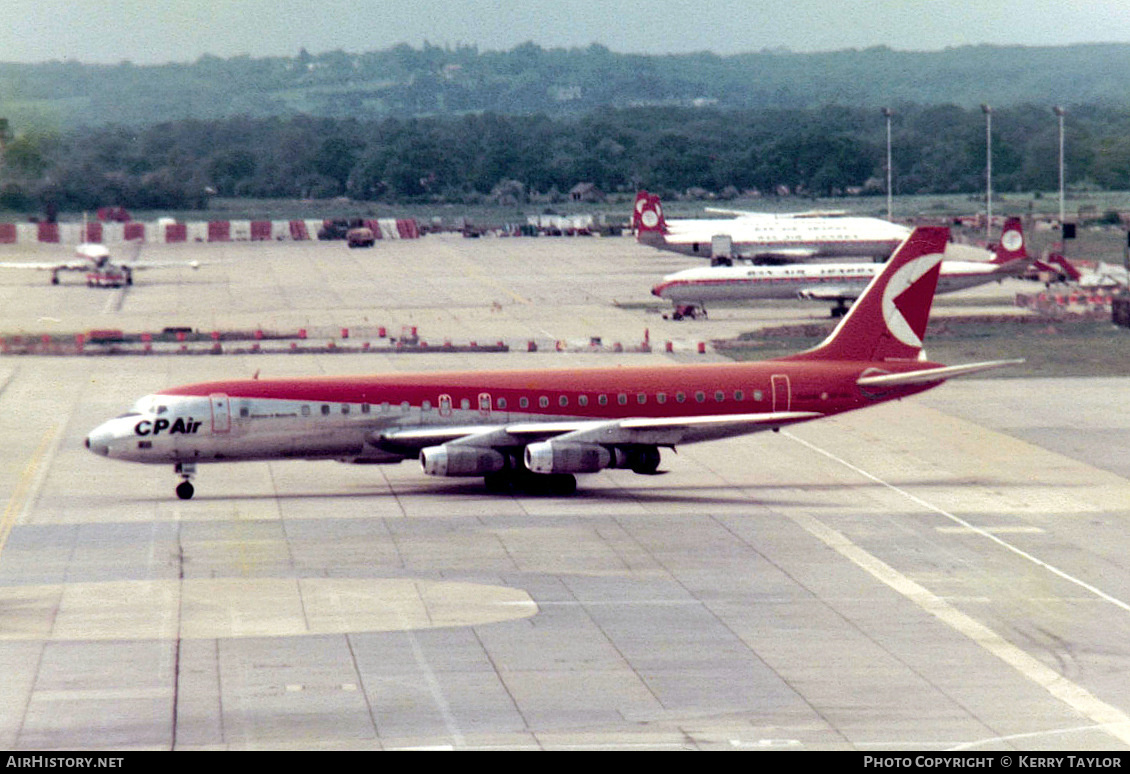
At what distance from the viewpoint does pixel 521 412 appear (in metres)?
56.1

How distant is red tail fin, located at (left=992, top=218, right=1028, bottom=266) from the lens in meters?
116

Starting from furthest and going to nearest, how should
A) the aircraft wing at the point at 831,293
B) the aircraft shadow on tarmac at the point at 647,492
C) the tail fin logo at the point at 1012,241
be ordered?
the tail fin logo at the point at 1012,241 < the aircraft wing at the point at 831,293 < the aircraft shadow on tarmac at the point at 647,492

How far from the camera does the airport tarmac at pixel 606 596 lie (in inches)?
1219

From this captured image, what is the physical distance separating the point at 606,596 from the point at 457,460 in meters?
13.7

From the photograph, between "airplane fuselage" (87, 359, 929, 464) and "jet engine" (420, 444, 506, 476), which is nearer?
"airplane fuselage" (87, 359, 929, 464)

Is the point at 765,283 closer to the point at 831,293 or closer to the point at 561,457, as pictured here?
the point at 831,293

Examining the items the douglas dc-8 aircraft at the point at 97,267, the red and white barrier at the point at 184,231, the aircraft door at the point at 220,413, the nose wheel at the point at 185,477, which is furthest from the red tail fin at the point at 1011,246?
the red and white barrier at the point at 184,231

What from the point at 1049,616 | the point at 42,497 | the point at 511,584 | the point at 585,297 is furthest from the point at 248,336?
the point at 1049,616

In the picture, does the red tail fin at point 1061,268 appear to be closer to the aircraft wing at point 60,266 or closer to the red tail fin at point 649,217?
the red tail fin at point 649,217

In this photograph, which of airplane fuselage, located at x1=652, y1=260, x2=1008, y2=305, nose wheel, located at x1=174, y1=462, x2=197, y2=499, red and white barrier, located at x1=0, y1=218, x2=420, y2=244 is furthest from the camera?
red and white barrier, located at x1=0, y1=218, x2=420, y2=244

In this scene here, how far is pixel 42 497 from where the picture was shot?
5544cm

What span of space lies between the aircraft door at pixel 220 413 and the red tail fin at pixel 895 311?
58.4ft

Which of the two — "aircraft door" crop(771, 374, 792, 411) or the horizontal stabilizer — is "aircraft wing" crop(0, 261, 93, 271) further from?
the horizontal stabilizer

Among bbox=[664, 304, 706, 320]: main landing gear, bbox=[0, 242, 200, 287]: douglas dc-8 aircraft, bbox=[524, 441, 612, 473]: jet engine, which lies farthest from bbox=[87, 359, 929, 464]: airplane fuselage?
bbox=[0, 242, 200, 287]: douglas dc-8 aircraft
